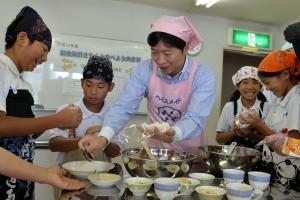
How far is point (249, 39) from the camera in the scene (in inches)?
155

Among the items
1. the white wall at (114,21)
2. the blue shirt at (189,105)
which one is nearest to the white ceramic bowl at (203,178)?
the blue shirt at (189,105)

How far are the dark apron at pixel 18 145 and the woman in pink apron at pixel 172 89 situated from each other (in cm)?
33

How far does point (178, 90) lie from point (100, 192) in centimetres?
77

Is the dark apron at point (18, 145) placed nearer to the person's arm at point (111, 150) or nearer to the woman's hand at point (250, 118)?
the person's arm at point (111, 150)

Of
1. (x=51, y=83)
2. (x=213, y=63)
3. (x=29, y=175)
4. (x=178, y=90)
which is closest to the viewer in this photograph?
(x=29, y=175)

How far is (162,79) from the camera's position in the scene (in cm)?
162

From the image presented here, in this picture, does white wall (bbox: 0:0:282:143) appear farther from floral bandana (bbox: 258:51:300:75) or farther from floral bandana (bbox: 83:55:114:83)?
floral bandana (bbox: 258:51:300:75)

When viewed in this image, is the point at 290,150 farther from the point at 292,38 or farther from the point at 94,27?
the point at 94,27

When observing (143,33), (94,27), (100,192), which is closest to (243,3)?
(143,33)

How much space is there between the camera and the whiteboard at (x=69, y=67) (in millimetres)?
3012

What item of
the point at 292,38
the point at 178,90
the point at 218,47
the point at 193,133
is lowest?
the point at 193,133

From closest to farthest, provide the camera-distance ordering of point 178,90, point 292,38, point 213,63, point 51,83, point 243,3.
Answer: point 292,38
point 178,90
point 51,83
point 243,3
point 213,63

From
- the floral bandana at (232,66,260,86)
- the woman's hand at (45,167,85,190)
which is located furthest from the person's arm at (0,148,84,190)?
the floral bandana at (232,66,260,86)

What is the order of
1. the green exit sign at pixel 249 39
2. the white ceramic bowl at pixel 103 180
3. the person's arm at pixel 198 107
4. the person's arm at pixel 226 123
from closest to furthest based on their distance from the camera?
the white ceramic bowl at pixel 103 180, the person's arm at pixel 198 107, the person's arm at pixel 226 123, the green exit sign at pixel 249 39
